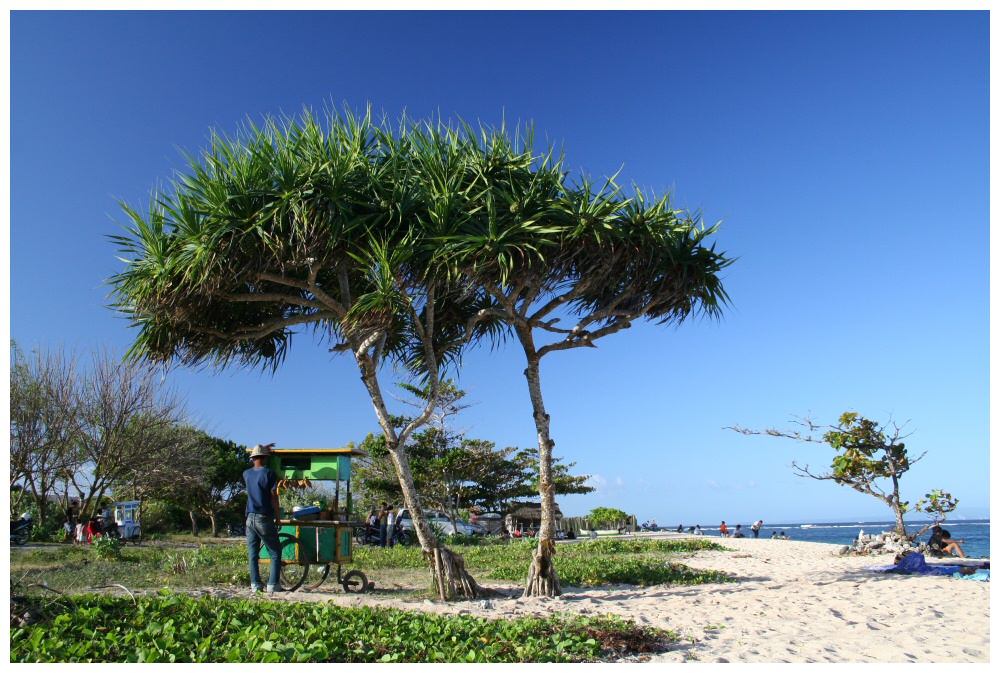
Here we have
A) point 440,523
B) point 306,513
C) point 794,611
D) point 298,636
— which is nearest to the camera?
point 298,636

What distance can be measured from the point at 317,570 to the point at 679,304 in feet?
21.7

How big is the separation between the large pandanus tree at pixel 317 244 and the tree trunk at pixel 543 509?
0.70 meters

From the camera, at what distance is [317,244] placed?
8.08 meters

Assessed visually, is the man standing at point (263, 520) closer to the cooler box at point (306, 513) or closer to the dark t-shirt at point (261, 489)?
the dark t-shirt at point (261, 489)

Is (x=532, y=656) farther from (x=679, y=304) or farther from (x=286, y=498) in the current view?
(x=286, y=498)

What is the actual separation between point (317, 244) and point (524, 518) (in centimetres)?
2469

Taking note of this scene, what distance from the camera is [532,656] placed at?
496 cm

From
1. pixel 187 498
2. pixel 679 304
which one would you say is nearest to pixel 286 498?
pixel 187 498

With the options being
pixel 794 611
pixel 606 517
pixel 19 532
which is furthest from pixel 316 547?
pixel 606 517

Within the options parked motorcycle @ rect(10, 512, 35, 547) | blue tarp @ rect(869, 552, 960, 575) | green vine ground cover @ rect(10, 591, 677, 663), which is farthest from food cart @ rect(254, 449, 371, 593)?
parked motorcycle @ rect(10, 512, 35, 547)

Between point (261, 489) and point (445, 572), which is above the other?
point (261, 489)

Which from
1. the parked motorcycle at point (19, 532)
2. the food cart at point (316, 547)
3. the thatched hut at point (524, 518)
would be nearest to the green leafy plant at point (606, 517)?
the thatched hut at point (524, 518)

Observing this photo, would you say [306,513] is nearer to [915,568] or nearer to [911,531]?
[915,568]

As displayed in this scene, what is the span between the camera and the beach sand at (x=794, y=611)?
5480 mm
